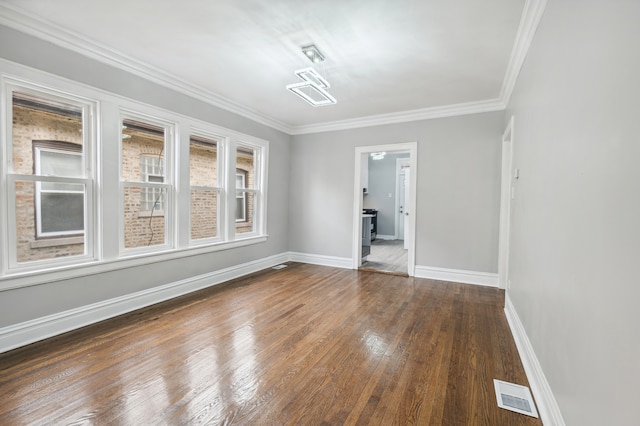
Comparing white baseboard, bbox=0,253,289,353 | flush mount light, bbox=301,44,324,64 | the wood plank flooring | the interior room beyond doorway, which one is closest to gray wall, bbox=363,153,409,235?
the interior room beyond doorway

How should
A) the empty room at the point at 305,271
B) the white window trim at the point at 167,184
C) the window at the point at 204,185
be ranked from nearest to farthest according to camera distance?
1. the empty room at the point at 305,271
2. the white window trim at the point at 167,184
3. the window at the point at 204,185

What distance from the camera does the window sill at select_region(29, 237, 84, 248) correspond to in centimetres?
263

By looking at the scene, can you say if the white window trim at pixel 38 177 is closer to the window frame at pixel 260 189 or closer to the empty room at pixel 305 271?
the empty room at pixel 305 271

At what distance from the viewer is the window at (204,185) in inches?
161

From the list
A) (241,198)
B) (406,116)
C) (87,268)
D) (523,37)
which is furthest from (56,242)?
(406,116)

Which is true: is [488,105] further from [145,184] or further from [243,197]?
[145,184]

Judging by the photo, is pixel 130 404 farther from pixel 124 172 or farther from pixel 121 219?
pixel 124 172

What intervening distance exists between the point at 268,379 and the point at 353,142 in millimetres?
4238

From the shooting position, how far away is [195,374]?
6.84 ft

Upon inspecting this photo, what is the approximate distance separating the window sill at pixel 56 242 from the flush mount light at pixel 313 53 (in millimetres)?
2891

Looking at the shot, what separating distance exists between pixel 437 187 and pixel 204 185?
3589 millimetres

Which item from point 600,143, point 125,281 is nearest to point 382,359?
point 600,143

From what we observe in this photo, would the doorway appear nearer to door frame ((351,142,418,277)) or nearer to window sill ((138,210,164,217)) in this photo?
door frame ((351,142,418,277))

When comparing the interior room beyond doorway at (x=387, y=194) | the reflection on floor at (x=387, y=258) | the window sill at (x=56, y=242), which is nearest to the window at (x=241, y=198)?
the window sill at (x=56, y=242)
